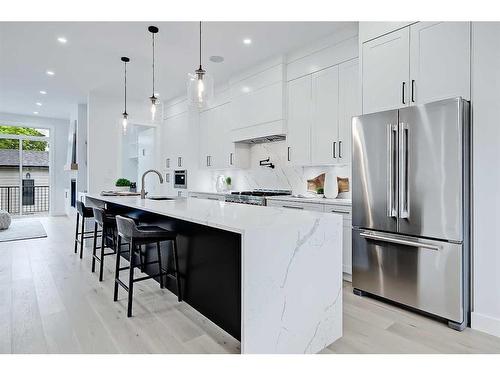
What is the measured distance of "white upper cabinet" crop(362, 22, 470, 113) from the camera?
8.15 ft

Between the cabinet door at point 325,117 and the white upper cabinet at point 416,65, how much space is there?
654 mm

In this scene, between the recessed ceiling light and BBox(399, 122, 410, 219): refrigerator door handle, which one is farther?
the recessed ceiling light

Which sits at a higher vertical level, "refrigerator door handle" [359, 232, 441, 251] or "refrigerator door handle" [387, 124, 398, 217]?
"refrigerator door handle" [387, 124, 398, 217]

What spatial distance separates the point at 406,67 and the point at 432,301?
6.61 feet

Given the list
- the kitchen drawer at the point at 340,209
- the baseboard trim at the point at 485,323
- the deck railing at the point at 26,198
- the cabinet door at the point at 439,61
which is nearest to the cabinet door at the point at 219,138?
the kitchen drawer at the point at 340,209

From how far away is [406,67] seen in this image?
2.82m

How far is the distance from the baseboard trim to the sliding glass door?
1056 cm

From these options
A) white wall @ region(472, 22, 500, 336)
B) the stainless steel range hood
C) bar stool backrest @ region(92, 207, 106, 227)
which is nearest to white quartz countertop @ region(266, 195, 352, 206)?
the stainless steel range hood

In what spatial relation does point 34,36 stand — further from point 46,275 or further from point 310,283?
point 310,283

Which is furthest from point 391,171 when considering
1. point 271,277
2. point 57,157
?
point 57,157

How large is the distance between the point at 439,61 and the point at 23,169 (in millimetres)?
10313

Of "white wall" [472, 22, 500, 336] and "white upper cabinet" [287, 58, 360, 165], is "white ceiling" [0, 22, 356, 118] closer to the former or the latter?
"white upper cabinet" [287, 58, 360, 165]

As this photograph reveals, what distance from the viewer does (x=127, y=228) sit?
8.43 ft
